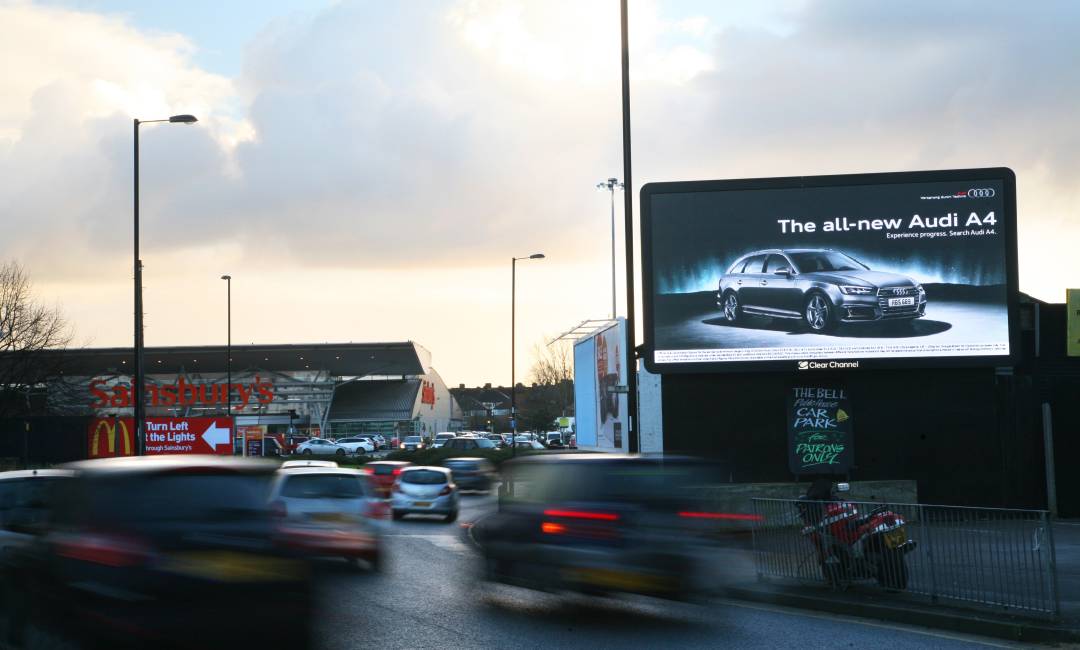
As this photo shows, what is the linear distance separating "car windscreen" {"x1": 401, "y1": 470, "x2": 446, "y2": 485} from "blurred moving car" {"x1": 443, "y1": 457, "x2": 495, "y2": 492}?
1030cm

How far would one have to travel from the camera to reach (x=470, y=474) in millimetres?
38781

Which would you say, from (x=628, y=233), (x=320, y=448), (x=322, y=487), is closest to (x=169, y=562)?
(x=322, y=487)

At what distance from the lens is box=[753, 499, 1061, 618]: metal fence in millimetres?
11828

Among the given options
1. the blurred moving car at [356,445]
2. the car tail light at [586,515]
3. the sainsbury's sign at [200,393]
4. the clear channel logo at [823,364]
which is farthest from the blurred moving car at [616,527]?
the sainsbury's sign at [200,393]

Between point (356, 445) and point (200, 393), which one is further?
point (200, 393)

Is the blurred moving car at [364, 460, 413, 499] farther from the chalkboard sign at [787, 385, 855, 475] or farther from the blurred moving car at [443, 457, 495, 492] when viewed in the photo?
the chalkboard sign at [787, 385, 855, 475]

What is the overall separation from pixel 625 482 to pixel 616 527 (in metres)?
0.46

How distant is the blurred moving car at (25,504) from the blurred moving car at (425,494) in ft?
52.1

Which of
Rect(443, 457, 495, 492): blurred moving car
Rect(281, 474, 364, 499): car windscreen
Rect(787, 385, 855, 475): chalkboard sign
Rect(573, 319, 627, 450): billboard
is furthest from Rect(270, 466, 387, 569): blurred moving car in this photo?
Rect(443, 457, 495, 492): blurred moving car

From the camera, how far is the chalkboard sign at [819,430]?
995 inches

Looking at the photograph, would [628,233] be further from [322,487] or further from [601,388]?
[601,388]

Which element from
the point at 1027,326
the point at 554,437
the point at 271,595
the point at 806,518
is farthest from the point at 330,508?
the point at 554,437

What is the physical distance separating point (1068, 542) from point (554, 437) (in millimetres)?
53128

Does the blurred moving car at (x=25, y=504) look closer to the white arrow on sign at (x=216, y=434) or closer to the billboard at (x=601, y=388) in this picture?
the white arrow on sign at (x=216, y=434)
